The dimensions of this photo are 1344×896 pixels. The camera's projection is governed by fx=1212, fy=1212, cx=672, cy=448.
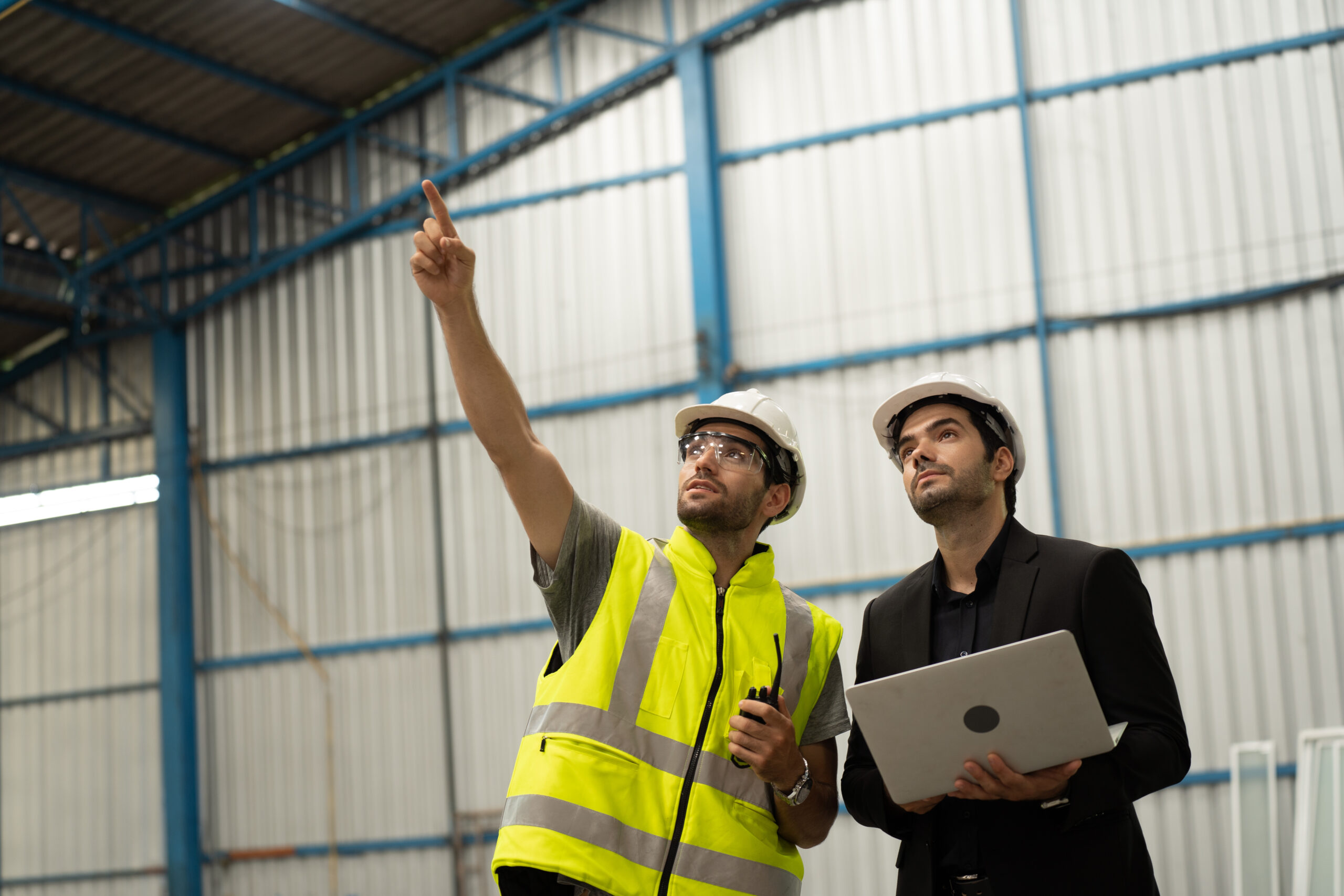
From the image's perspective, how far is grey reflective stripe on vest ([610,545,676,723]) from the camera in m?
3.61

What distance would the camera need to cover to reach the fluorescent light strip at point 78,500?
1712cm

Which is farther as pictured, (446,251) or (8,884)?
(8,884)

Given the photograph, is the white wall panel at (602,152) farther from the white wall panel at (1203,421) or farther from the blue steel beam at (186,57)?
the white wall panel at (1203,421)

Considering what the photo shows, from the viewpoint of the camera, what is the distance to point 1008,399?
12297mm

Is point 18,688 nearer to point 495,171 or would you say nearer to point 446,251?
point 495,171

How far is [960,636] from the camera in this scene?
3570 millimetres

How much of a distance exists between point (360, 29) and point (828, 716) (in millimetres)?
12861

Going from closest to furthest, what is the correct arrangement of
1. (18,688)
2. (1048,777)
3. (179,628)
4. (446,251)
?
(1048,777) < (446,251) < (179,628) < (18,688)

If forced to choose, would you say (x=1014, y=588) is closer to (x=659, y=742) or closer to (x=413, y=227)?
(x=659, y=742)

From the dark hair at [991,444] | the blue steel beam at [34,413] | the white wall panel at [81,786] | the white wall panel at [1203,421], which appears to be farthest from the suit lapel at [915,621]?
the blue steel beam at [34,413]

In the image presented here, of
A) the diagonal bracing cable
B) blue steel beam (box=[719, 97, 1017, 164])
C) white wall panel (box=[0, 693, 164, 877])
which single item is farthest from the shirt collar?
white wall panel (box=[0, 693, 164, 877])

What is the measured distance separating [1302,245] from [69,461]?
53.5 ft

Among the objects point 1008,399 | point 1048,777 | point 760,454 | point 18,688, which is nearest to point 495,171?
point 1008,399

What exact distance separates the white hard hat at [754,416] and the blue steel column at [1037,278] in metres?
8.12
